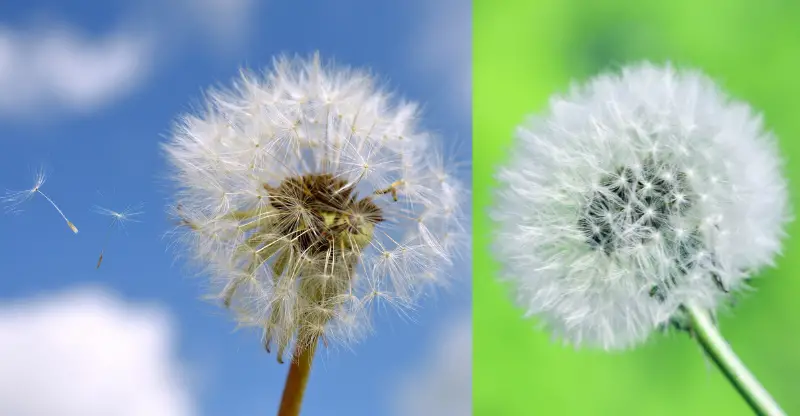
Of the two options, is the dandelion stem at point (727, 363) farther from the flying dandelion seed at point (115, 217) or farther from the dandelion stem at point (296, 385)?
the flying dandelion seed at point (115, 217)

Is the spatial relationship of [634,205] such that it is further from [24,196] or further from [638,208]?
[24,196]

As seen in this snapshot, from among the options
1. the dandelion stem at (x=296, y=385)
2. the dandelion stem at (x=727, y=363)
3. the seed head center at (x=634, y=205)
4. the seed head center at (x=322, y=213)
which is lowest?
the dandelion stem at (x=296, y=385)

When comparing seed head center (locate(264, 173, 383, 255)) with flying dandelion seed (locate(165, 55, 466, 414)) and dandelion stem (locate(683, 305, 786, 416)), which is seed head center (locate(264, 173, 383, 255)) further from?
dandelion stem (locate(683, 305, 786, 416))

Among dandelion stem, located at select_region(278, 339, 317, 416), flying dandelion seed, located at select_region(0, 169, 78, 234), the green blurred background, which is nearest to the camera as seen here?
dandelion stem, located at select_region(278, 339, 317, 416)

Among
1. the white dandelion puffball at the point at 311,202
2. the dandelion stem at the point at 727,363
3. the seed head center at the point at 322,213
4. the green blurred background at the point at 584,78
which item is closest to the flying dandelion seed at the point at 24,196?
the white dandelion puffball at the point at 311,202

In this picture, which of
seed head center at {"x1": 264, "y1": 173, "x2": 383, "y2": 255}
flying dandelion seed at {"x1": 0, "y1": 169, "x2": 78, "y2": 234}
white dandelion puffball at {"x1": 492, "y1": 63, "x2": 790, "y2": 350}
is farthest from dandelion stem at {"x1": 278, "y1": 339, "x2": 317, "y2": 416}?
flying dandelion seed at {"x1": 0, "y1": 169, "x2": 78, "y2": 234}

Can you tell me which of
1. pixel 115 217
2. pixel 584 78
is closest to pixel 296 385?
pixel 115 217
